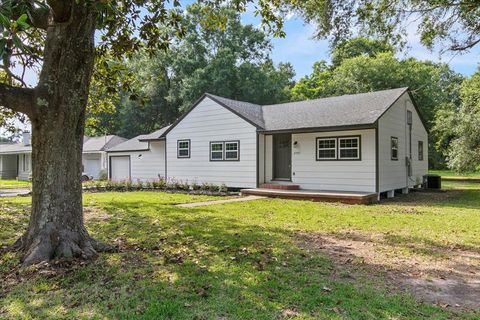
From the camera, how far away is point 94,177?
26719 millimetres

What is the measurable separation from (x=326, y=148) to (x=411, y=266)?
9.28 meters

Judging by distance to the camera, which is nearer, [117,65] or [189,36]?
[117,65]

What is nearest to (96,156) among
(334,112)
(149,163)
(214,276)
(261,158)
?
(149,163)

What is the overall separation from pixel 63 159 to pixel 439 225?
756 cm

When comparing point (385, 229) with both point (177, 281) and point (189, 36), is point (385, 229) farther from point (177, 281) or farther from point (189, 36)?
point (189, 36)

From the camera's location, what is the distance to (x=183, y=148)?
17625mm

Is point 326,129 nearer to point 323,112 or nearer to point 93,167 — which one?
point 323,112

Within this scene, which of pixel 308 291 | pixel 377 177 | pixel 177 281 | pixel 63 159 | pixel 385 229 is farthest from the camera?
pixel 377 177

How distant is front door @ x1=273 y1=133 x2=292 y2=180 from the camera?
595 inches

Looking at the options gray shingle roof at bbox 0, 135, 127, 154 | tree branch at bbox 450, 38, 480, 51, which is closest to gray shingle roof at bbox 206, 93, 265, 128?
tree branch at bbox 450, 38, 480, 51

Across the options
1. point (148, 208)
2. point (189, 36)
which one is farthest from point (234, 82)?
point (148, 208)

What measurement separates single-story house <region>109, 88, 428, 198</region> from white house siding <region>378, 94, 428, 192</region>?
38mm

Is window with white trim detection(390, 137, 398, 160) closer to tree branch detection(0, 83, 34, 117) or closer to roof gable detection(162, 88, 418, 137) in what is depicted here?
roof gable detection(162, 88, 418, 137)

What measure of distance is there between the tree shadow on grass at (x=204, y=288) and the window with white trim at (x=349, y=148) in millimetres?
8091
